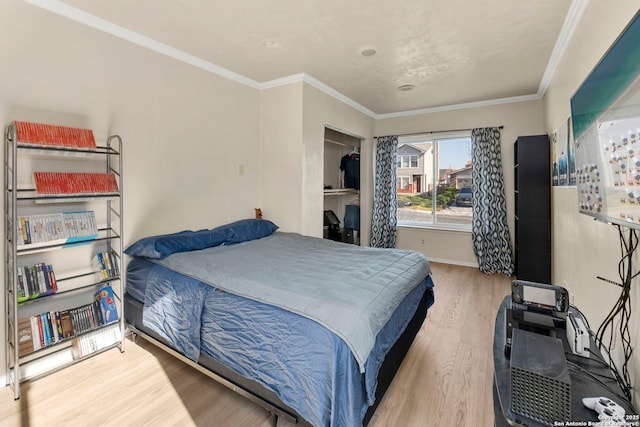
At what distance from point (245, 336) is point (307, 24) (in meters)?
2.41

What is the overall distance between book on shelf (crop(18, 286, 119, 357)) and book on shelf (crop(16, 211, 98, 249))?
52 cm

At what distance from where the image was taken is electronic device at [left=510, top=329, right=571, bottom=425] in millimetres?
886

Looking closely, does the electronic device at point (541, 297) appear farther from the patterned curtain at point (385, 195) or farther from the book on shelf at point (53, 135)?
the patterned curtain at point (385, 195)

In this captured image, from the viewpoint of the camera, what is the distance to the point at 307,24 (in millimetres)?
2482

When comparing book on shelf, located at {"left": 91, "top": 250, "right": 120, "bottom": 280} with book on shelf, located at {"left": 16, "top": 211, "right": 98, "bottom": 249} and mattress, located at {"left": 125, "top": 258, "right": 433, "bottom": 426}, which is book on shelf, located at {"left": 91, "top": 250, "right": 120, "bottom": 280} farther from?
mattress, located at {"left": 125, "top": 258, "right": 433, "bottom": 426}

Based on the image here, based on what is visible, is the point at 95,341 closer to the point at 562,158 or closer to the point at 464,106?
the point at 562,158

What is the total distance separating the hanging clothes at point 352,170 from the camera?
5445 mm

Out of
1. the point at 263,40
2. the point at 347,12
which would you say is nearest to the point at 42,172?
the point at 263,40

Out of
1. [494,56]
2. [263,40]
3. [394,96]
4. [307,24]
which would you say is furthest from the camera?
[394,96]

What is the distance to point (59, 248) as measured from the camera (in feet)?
7.08

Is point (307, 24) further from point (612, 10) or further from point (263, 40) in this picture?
point (612, 10)

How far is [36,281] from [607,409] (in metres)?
2.98

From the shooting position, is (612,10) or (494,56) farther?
(494,56)

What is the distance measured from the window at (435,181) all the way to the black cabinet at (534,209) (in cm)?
133
